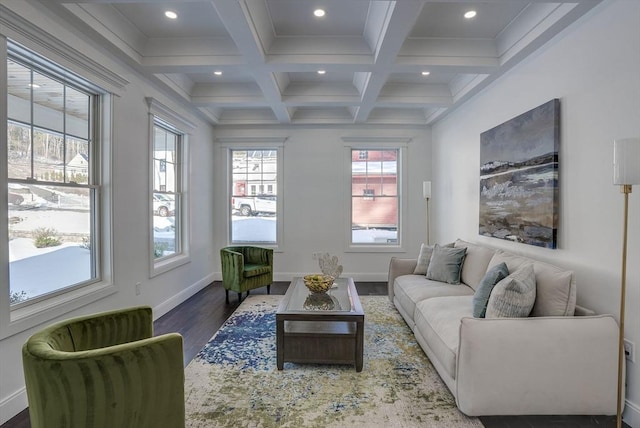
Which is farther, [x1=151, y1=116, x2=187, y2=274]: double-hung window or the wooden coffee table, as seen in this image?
[x1=151, y1=116, x2=187, y2=274]: double-hung window

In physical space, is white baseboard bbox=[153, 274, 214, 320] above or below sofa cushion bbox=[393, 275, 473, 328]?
below

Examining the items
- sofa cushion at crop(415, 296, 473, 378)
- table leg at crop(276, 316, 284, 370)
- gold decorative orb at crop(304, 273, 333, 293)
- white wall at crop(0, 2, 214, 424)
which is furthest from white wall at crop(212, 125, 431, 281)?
table leg at crop(276, 316, 284, 370)

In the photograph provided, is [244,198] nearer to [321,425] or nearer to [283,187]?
[283,187]

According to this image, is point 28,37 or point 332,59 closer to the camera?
point 28,37

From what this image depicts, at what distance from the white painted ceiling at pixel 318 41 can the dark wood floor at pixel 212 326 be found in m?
2.80

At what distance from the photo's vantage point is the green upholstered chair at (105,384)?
126 centimetres

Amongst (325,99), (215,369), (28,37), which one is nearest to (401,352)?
(215,369)

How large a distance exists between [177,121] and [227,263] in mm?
2075

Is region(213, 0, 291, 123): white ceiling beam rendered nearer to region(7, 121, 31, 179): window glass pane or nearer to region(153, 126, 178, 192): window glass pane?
region(153, 126, 178, 192): window glass pane

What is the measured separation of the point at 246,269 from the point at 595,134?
13.0ft

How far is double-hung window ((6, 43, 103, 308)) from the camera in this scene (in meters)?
2.14

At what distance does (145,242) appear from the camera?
11.5ft

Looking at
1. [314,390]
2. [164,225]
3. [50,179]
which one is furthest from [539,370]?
[164,225]

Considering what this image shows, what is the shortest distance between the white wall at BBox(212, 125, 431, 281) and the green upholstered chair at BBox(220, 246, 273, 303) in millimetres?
751
